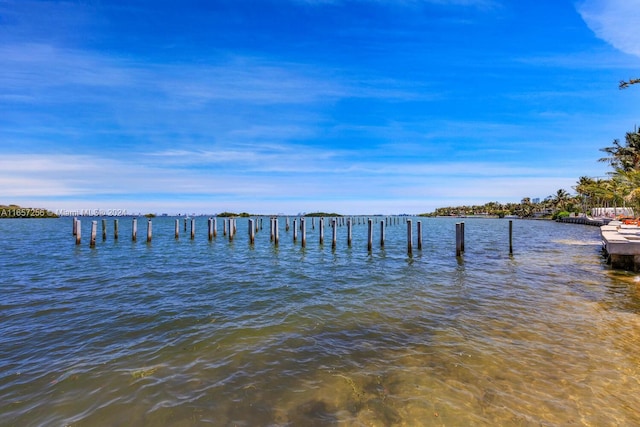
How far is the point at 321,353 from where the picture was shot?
6438mm

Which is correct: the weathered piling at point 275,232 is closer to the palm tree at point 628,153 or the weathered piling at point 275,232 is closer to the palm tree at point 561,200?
the palm tree at point 628,153

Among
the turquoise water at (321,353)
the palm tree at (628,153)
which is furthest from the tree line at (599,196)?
the turquoise water at (321,353)

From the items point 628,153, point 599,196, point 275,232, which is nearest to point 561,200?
point 599,196

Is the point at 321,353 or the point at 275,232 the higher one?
the point at 275,232

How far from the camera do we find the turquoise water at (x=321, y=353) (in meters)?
4.48

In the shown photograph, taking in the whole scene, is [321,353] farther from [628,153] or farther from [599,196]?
[599,196]

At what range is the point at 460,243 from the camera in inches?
839

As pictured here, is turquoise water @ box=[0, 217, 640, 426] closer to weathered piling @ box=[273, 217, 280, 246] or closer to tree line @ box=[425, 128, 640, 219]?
weathered piling @ box=[273, 217, 280, 246]

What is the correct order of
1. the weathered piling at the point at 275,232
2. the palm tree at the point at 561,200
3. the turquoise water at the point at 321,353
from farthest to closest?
1. the palm tree at the point at 561,200
2. the weathered piling at the point at 275,232
3. the turquoise water at the point at 321,353

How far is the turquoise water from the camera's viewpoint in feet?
14.7

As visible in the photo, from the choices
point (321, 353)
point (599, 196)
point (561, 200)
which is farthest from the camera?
point (561, 200)

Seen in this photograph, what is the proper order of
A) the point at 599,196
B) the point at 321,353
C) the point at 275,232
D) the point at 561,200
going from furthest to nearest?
the point at 561,200, the point at 599,196, the point at 275,232, the point at 321,353

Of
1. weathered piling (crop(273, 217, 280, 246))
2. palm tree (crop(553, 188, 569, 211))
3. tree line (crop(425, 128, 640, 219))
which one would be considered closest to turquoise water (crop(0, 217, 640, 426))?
weathered piling (crop(273, 217, 280, 246))

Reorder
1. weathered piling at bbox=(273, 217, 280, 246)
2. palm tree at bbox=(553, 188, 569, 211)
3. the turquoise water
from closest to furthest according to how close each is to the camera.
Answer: the turquoise water → weathered piling at bbox=(273, 217, 280, 246) → palm tree at bbox=(553, 188, 569, 211)
